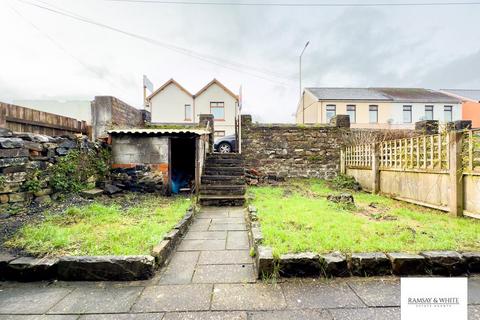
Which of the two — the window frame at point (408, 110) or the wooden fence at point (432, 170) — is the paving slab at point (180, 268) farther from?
the window frame at point (408, 110)

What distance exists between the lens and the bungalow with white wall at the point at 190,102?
2375cm

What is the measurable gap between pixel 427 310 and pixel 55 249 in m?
3.82

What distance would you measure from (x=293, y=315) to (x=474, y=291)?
75.3 inches

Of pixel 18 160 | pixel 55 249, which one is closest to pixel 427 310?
pixel 55 249

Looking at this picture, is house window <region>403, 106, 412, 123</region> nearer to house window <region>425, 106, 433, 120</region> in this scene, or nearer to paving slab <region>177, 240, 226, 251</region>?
house window <region>425, 106, 433, 120</region>

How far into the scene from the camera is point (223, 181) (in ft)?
25.7

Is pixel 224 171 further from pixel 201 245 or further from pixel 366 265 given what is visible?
pixel 366 265

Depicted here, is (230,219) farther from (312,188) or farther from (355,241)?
(312,188)

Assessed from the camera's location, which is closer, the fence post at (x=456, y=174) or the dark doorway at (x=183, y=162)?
the fence post at (x=456, y=174)

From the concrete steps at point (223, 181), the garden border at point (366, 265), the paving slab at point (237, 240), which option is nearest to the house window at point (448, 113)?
the concrete steps at point (223, 181)

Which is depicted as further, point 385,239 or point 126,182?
point 126,182

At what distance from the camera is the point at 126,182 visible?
Result: 747 cm

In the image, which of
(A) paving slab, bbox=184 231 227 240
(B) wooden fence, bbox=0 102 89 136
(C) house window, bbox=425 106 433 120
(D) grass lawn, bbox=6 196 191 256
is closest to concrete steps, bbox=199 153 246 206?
(D) grass lawn, bbox=6 196 191 256

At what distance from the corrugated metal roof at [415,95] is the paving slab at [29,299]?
27.9 metres
